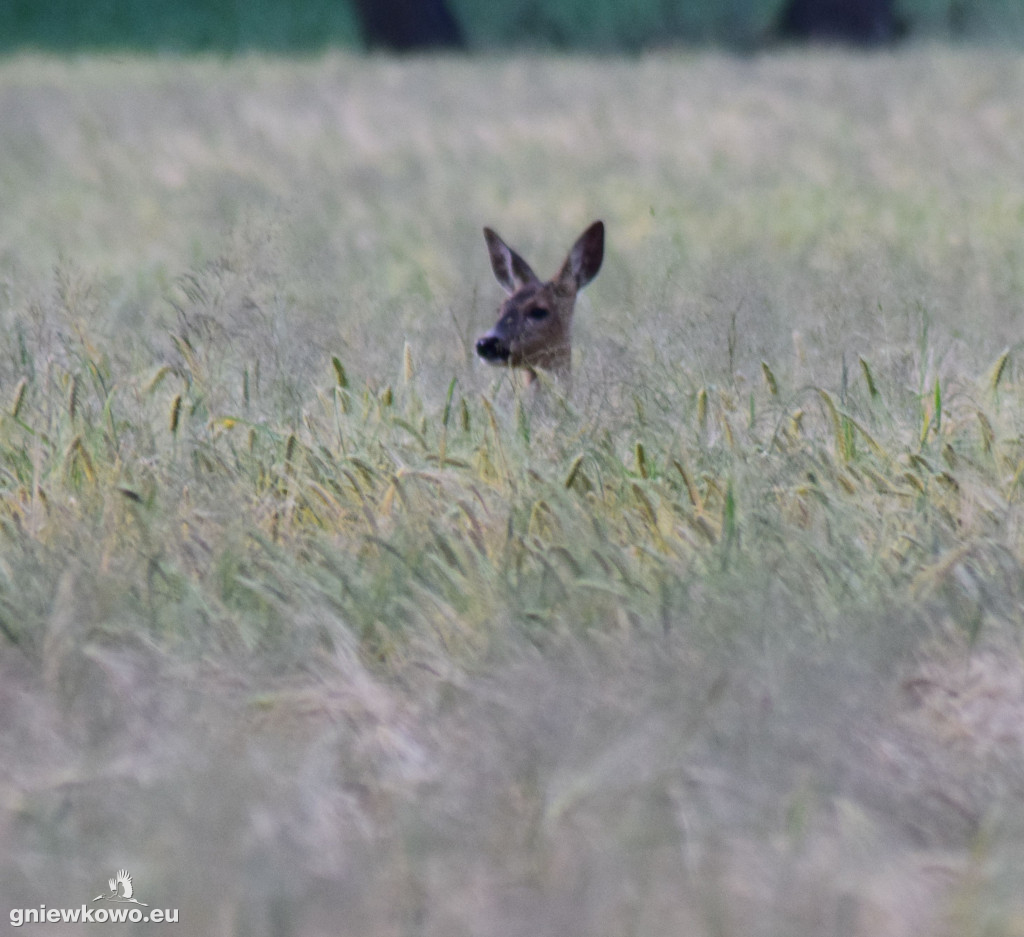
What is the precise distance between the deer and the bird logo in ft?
7.97

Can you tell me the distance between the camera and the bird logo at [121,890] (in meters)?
2.12

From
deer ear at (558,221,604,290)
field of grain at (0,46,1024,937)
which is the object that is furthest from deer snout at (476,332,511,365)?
deer ear at (558,221,604,290)

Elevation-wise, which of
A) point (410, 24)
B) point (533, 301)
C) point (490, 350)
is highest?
point (410, 24)

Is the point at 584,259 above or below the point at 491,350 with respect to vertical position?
above

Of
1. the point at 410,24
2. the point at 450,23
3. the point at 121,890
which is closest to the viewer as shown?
the point at 121,890

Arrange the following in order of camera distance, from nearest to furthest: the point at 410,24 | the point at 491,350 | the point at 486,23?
the point at 491,350
the point at 410,24
the point at 486,23

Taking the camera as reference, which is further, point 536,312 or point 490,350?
point 536,312

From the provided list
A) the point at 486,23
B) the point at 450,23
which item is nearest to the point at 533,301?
the point at 450,23

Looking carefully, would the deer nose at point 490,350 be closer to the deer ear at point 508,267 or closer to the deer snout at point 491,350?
the deer snout at point 491,350

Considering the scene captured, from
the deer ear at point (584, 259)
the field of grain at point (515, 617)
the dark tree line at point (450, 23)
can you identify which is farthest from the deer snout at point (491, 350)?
the dark tree line at point (450, 23)

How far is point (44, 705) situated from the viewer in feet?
8.71

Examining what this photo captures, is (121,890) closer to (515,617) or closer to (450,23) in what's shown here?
(515,617)

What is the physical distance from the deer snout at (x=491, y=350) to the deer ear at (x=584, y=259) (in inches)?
18.4

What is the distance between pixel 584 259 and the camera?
194 inches
